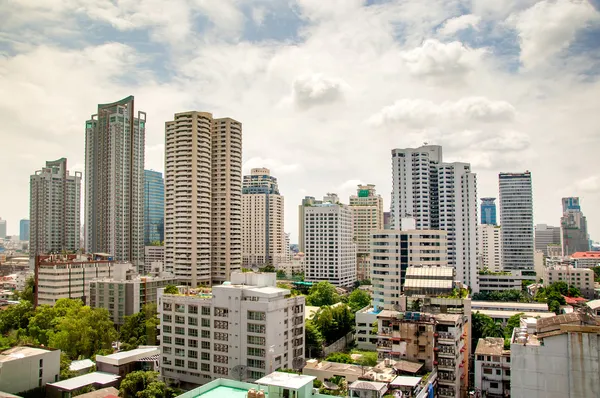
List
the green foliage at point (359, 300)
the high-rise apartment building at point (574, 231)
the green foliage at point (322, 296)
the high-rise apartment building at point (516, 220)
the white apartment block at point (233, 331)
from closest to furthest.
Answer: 1. the white apartment block at point (233, 331)
2. the green foliage at point (359, 300)
3. the green foliage at point (322, 296)
4. the high-rise apartment building at point (516, 220)
5. the high-rise apartment building at point (574, 231)

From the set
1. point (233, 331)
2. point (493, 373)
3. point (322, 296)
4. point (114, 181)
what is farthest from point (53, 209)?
point (493, 373)

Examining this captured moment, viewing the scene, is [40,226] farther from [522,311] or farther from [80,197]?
[522,311]

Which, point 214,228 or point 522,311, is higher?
point 214,228

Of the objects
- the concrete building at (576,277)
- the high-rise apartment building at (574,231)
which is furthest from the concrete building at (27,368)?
the high-rise apartment building at (574,231)

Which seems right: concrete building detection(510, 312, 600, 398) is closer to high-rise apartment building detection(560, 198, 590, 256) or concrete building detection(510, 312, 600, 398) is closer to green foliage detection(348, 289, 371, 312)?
green foliage detection(348, 289, 371, 312)

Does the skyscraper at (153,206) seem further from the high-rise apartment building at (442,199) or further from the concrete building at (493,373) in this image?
the concrete building at (493,373)

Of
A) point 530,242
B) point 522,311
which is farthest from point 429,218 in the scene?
point 530,242
